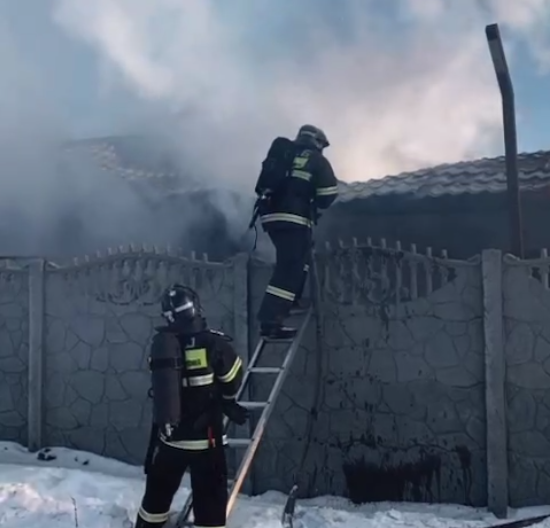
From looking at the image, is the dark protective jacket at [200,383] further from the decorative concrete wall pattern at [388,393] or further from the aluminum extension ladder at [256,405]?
the decorative concrete wall pattern at [388,393]

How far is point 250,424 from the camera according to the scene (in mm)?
6547

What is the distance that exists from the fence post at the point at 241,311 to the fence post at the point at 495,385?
1848mm

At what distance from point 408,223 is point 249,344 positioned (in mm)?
3151

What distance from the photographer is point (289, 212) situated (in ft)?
19.9

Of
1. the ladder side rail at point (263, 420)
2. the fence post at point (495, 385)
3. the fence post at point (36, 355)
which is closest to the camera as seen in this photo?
the ladder side rail at point (263, 420)

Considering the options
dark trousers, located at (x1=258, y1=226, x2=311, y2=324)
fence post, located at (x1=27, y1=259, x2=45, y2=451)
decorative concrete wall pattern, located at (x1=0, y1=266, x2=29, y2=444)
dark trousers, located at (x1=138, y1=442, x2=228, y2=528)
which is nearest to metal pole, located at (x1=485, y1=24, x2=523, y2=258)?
dark trousers, located at (x1=258, y1=226, x2=311, y2=324)

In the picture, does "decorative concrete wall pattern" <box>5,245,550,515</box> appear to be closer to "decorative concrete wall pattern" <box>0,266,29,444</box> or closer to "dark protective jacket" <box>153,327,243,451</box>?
"decorative concrete wall pattern" <box>0,266,29,444</box>

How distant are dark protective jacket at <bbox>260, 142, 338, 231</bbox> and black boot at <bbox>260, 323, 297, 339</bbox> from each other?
28.3 inches

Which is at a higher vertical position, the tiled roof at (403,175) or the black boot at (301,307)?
the tiled roof at (403,175)

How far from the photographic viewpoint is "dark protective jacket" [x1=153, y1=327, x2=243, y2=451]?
4.79m

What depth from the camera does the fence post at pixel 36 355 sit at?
23.9 ft

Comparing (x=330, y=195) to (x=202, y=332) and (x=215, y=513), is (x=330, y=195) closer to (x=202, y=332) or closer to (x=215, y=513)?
(x=202, y=332)

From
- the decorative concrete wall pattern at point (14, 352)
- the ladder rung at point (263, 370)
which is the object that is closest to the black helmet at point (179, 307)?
the ladder rung at point (263, 370)

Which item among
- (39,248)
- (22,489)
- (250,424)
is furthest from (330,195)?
(39,248)
